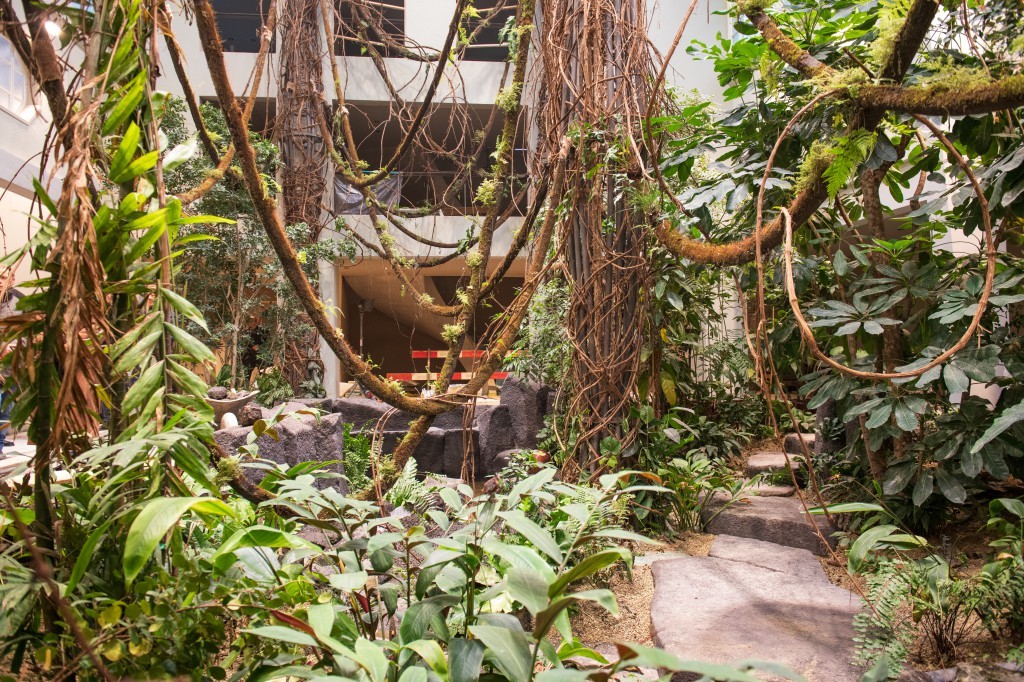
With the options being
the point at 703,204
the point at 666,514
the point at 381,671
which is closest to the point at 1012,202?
the point at 703,204

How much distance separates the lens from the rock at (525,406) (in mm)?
6027

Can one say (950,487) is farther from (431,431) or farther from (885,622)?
(431,431)

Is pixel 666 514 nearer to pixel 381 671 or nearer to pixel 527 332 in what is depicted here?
pixel 527 332

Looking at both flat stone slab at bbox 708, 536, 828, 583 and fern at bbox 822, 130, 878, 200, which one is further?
flat stone slab at bbox 708, 536, 828, 583

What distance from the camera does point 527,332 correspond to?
17.0ft

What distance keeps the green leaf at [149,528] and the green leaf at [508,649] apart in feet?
1.56

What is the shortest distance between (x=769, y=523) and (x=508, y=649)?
2802 millimetres

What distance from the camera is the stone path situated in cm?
216

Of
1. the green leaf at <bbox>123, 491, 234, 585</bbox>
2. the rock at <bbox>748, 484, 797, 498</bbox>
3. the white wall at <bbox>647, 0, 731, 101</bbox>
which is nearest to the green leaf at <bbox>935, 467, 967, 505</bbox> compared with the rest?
the rock at <bbox>748, 484, 797, 498</bbox>

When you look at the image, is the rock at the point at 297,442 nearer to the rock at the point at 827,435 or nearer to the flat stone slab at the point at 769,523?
the flat stone slab at the point at 769,523

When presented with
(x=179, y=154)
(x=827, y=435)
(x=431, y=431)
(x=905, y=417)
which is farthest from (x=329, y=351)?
(x=179, y=154)

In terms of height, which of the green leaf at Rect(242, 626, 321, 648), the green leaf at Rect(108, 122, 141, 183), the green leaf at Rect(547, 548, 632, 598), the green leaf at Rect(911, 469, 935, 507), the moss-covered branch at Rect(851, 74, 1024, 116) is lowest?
the green leaf at Rect(911, 469, 935, 507)

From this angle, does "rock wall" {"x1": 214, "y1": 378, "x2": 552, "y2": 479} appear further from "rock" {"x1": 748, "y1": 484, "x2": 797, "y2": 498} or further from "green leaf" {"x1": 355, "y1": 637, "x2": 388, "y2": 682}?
"green leaf" {"x1": 355, "y1": 637, "x2": 388, "y2": 682}

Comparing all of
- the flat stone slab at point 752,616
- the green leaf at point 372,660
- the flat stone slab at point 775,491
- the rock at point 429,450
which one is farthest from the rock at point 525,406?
the green leaf at point 372,660
